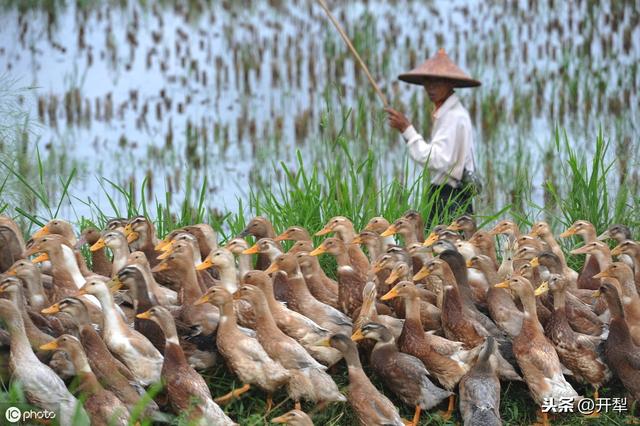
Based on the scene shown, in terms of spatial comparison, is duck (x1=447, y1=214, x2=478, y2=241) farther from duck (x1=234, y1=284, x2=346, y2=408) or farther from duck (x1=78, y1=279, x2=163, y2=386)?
duck (x1=78, y1=279, x2=163, y2=386)

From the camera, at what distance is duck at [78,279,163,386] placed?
5254mm

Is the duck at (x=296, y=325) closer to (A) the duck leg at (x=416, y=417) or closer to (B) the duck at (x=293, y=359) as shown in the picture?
(B) the duck at (x=293, y=359)

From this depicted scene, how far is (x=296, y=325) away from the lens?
5.71 m

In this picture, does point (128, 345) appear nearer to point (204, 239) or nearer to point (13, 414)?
point (13, 414)

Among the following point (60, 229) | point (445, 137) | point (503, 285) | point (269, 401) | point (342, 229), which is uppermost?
point (445, 137)

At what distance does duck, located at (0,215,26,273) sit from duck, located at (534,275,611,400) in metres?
2.72

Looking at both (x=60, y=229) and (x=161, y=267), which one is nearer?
(x=161, y=267)

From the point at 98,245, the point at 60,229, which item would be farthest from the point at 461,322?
the point at 60,229

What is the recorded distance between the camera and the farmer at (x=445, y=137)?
28.3 feet

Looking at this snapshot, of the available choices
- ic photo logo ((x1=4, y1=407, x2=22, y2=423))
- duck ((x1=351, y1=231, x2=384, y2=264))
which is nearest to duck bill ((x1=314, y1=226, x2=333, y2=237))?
duck ((x1=351, y1=231, x2=384, y2=264))

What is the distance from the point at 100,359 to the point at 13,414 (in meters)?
0.48

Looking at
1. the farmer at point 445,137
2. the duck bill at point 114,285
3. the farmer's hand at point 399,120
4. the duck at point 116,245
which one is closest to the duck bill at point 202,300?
the duck bill at point 114,285

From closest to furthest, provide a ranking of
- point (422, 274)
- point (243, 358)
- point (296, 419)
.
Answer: point (296, 419) → point (243, 358) → point (422, 274)

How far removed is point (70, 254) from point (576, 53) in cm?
877
